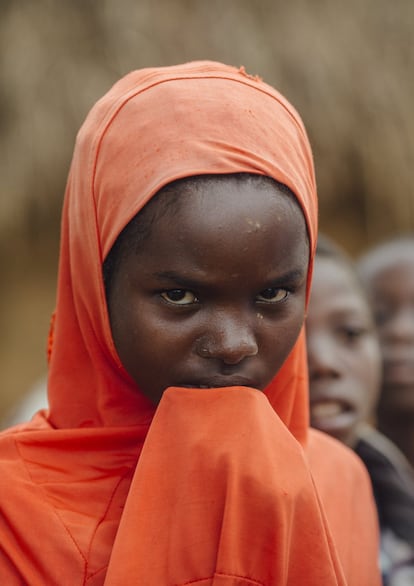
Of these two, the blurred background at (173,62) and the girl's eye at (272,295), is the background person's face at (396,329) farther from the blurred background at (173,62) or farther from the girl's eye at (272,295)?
the blurred background at (173,62)

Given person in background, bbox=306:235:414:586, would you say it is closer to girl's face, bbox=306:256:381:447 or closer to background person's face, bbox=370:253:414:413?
girl's face, bbox=306:256:381:447

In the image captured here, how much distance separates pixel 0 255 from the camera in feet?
19.4

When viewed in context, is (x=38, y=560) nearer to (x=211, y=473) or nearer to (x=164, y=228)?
(x=211, y=473)

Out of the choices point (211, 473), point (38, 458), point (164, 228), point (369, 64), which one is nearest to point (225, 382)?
point (211, 473)

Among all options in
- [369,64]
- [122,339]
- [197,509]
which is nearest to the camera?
[197,509]

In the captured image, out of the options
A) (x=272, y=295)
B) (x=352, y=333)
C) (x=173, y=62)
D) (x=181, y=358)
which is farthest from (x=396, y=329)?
(x=173, y=62)

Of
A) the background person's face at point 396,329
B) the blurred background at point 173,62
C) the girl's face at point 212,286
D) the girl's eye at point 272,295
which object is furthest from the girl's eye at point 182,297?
the blurred background at point 173,62

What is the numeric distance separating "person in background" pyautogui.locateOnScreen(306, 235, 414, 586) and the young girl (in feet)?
2.82

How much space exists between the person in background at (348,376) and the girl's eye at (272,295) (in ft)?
3.18

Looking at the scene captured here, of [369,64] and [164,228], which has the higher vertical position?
[369,64]

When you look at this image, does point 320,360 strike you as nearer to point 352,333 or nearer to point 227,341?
point 352,333

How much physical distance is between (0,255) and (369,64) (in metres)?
2.68

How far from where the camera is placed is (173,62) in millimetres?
5312

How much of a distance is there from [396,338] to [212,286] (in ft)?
5.68
